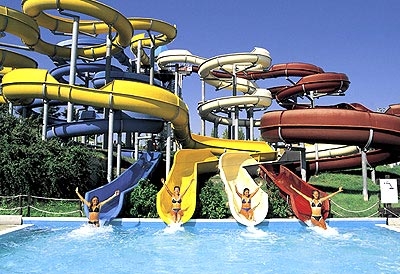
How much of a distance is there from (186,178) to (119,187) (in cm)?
235

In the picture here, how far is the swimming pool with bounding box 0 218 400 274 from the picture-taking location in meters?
6.23

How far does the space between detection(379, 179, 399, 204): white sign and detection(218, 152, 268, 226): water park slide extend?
10.1 ft

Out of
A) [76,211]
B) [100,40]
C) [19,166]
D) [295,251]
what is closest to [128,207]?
[76,211]

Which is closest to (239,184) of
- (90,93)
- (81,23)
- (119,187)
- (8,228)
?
(119,187)

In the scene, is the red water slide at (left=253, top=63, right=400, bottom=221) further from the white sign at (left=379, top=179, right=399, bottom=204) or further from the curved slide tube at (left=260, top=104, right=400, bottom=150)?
the white sign at (left=379, top=179, right=399, bottom=204)

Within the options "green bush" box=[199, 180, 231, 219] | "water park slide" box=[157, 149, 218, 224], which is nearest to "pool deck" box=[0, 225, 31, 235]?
"water park slide" box=[157, 149, 218, 224]

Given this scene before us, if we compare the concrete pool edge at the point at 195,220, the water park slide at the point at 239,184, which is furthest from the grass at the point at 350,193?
the water park slide at the point at 239,184

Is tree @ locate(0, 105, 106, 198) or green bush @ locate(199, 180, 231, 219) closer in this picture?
green bush @ locate(199, 180, 231, 219)

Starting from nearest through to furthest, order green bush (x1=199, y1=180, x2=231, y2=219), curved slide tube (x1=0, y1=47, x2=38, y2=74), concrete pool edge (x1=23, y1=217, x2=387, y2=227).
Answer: concrete pool edge (x1=23, y1=217, x2=387, y2=227), green bush (x1=199, y1=180, x2=231, y2=219), curved slide tube (x1=0, y1=47, x2=38, y2=74)

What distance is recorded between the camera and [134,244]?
8.05 m

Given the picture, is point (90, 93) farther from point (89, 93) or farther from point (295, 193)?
point (295, 193)

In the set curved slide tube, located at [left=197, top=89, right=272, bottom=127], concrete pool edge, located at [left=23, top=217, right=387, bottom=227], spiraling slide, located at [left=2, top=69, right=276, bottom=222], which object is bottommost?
concrete pool edge, located at [left=23, top=217, right=387, bottom=227]

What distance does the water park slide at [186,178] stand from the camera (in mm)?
10133

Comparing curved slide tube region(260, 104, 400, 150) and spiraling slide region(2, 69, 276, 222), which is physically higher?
spiraling slide region(2, 69, 276, 222)
